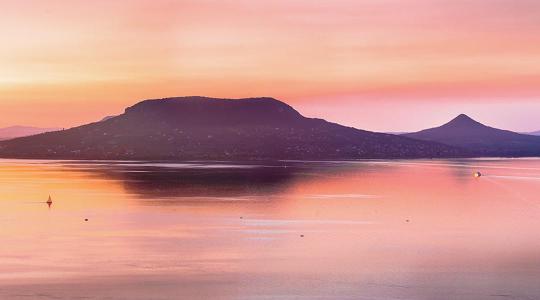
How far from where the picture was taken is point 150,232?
48906mm

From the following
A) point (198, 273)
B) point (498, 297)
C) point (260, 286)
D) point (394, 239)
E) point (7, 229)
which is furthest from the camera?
point (7, 229)

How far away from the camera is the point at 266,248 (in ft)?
137

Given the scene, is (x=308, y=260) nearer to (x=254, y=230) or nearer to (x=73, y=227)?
(x=254, y=230)

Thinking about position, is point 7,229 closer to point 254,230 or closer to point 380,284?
point 254,230

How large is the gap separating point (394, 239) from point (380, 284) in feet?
50.4

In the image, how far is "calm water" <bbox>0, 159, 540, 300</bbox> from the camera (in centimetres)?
3020

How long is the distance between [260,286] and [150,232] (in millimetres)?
19204

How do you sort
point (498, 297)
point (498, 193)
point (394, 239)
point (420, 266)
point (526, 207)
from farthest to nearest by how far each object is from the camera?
point (498, 193), point (526, 207), point (394, 239), point (420, 266), point (498, 297)

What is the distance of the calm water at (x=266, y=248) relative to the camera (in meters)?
30.2

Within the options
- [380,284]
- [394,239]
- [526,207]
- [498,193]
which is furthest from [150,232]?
[498,193]

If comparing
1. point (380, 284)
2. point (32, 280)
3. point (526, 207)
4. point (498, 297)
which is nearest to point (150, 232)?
point (32, 280)

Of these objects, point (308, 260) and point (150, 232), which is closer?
point (308, 260)

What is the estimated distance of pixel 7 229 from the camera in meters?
50.0

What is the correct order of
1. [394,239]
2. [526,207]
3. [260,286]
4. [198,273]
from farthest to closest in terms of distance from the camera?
1. [526,207]
2. [394,239]
3. [198,273]
4. [260,286]
